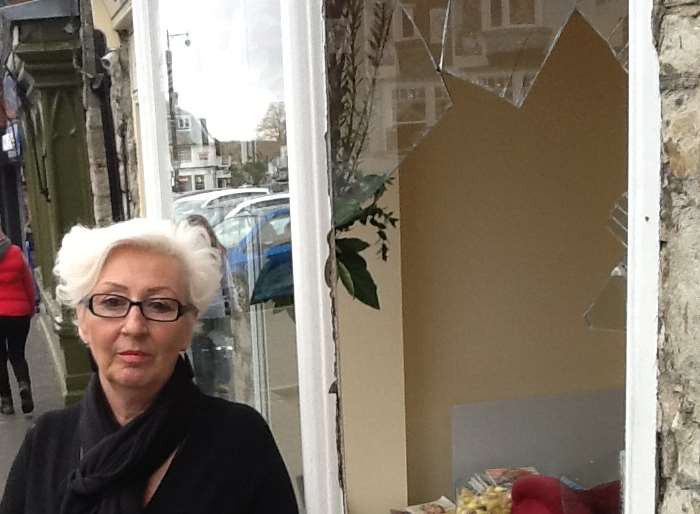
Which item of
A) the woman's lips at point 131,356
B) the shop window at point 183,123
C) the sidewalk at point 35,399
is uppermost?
the shop window at point 183,123

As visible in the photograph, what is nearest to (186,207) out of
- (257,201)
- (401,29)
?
(257,201)

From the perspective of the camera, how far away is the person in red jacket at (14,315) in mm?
6094

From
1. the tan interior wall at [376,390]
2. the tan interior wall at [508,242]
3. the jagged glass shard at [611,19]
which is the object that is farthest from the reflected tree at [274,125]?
the tan interior wall at [508,242]

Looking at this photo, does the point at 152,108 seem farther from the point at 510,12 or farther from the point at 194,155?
the point at 510,12

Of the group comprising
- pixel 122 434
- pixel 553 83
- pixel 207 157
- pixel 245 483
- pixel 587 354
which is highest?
pixel 553 83

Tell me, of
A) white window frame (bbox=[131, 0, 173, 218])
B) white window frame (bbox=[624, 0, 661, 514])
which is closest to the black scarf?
white window frame (bbox=[624, 0, 661, 514])

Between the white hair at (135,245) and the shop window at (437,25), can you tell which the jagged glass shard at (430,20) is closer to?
the shop window at (437,25)

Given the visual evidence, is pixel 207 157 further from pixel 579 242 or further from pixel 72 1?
pixel 72 1

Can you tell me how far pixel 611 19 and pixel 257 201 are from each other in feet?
3.75

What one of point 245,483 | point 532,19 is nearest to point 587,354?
point 532,19

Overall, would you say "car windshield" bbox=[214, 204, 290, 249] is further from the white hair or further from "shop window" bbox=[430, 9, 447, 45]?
"shop window" bbox=[430, 9, 447, 45]

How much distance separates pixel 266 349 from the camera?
95.4 inches

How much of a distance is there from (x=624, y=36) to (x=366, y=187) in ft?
2.75

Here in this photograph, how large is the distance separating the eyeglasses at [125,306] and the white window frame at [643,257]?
2.99 ft
